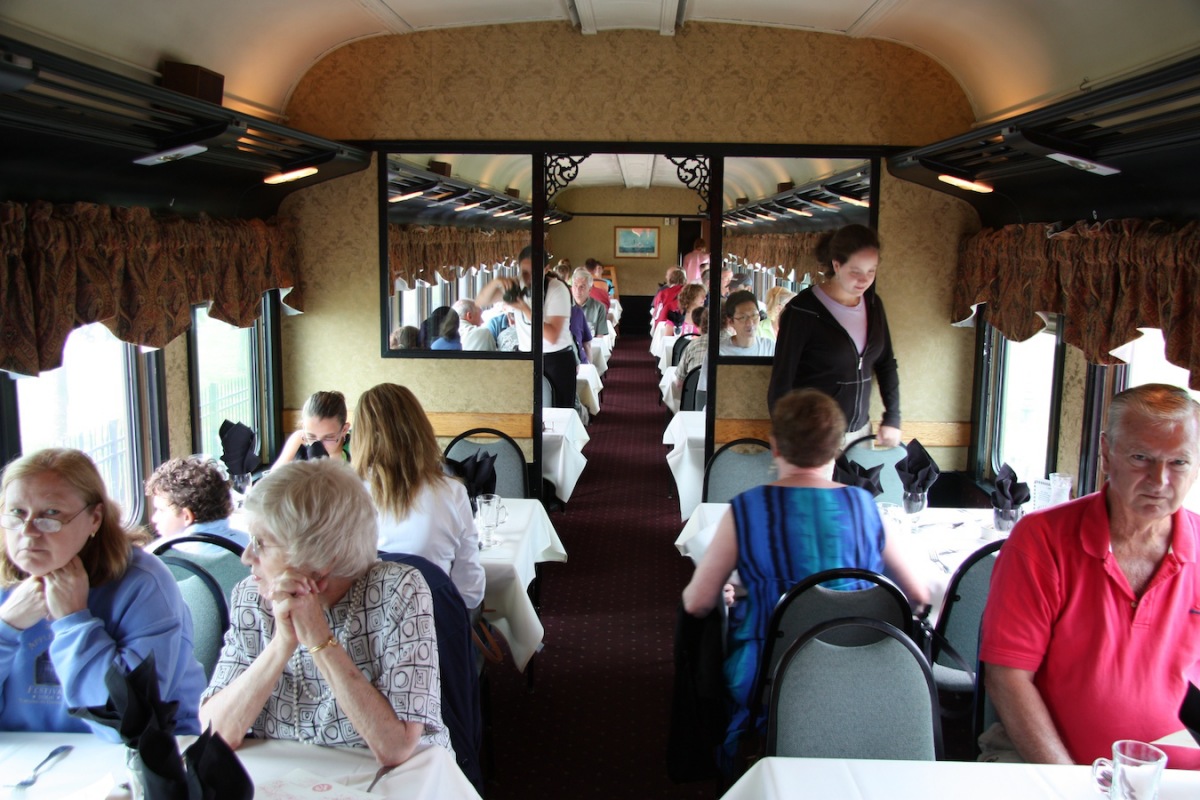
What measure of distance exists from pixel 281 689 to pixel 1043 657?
1.86 m

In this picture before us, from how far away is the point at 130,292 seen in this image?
13.4 ft

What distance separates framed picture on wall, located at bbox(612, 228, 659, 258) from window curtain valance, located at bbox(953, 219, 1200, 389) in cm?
1465

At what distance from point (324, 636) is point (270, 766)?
1.06ft

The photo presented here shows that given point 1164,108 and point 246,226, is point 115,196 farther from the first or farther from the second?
point 1164,108

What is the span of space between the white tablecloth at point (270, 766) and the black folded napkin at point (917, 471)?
8.76 feet

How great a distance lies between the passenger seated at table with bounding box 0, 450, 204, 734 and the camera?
2369mm

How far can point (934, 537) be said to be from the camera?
4.22 m

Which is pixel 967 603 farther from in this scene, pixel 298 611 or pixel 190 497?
pixel 190 497

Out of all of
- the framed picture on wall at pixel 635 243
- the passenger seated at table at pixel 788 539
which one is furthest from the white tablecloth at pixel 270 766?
the framed picture on wall at pixel 635 243

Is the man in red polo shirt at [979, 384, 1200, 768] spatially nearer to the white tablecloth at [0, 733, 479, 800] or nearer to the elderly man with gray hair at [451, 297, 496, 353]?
the white tablecloth at [0, 733, 479, 800]

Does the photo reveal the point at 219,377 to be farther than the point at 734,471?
Yes

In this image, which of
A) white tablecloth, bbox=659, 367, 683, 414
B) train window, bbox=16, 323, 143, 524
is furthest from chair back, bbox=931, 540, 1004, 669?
white tablecloth, bbox=659, 367, 683, 414

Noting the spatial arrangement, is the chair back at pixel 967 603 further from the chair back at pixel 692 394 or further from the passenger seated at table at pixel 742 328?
the chair back at pixel 692 394

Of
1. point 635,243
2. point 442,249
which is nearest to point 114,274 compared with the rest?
point 442,249
